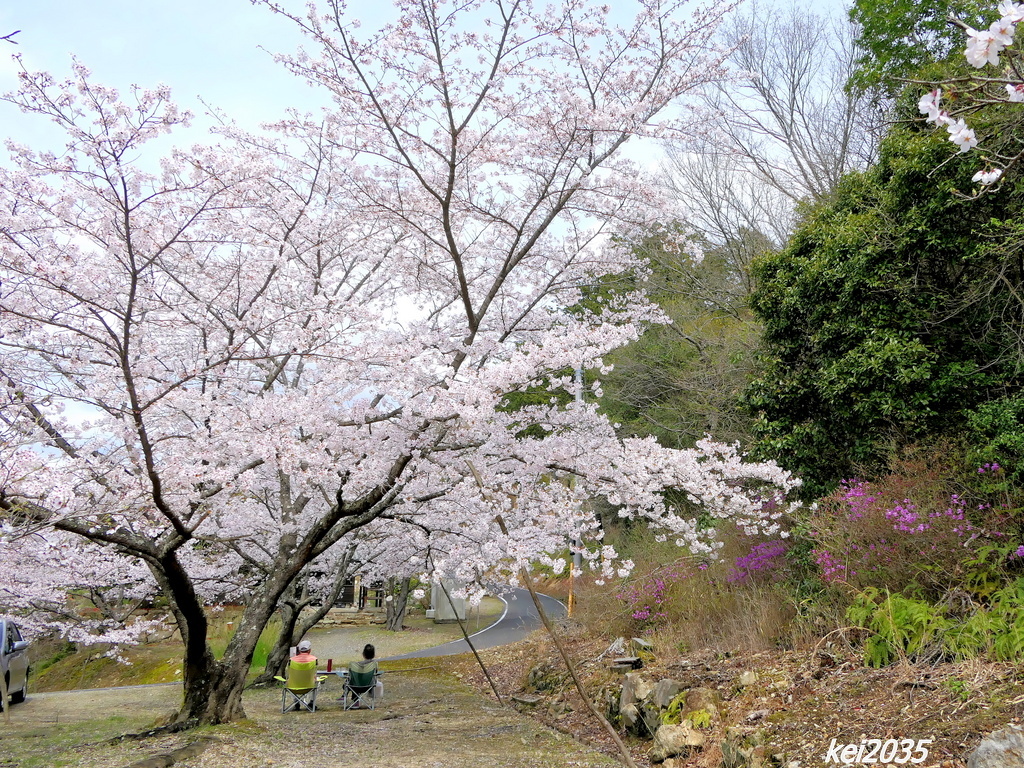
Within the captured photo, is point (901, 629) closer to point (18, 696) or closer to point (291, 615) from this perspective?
point (291, 615)

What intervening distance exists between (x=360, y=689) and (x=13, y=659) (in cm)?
522

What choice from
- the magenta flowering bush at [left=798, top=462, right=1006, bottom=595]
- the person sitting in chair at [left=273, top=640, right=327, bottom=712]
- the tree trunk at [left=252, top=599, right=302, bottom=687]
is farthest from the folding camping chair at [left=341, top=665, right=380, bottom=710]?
the magenta flowering bush at [left=798, top=462, right=1006, bottom=595]

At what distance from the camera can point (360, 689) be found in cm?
930

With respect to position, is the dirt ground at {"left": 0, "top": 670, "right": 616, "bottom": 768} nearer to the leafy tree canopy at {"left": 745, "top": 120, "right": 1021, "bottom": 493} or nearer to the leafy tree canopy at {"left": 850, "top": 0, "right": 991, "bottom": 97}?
the leafy tree canopy at {"left": 745, "top": 120, "right": 1021, "bottom": 493}

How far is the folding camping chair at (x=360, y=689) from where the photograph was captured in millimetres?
9180

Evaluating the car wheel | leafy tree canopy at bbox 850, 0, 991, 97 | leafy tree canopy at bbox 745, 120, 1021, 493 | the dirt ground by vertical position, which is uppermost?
leafy tree canopy at bbox 850, 0, 991, 97

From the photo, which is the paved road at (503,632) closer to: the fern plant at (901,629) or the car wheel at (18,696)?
the car wheel at (18,696)

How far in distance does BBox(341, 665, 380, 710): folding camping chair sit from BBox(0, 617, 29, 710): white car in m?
4.67

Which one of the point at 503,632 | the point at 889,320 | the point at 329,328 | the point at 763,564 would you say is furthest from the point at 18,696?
the point at 889,320

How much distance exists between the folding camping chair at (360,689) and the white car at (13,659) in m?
4.67

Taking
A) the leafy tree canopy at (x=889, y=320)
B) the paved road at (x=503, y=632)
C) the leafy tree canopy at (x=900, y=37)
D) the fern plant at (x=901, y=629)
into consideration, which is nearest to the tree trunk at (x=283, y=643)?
the paved road at (x=503, y=632)

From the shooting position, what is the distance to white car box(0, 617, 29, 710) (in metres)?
9.31

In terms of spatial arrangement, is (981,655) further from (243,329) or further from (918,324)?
(243,329)

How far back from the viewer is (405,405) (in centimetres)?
597
